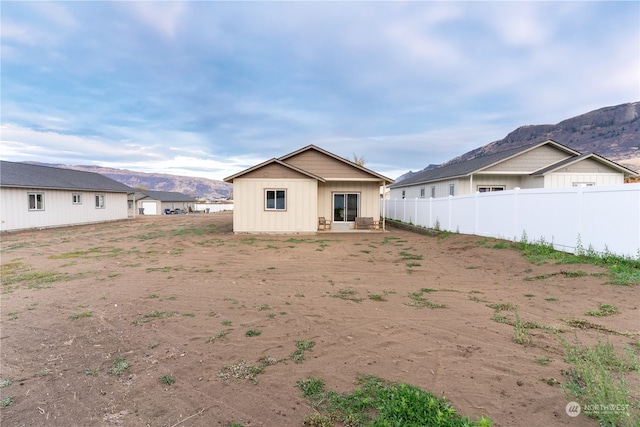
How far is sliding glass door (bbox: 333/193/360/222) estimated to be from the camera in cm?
1947

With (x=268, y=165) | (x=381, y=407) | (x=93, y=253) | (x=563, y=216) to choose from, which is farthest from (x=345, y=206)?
(x=381, y=407)

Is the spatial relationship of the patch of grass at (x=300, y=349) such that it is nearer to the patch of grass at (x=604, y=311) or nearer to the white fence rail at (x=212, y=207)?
the patch of grass at (x=604, y=311)

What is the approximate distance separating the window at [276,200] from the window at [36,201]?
15.7 meters

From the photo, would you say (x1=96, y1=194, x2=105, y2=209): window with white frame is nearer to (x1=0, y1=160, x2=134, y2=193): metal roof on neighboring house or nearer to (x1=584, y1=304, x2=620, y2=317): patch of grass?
(x1=0, y1=160, x2=134, y2=193): metal roof on neighboring house

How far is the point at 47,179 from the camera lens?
2248 cm

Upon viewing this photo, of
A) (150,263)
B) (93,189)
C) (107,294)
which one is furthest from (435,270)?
(93,189)

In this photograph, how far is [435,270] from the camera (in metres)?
8.49

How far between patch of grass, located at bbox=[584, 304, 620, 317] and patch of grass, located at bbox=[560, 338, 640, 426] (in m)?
1.58

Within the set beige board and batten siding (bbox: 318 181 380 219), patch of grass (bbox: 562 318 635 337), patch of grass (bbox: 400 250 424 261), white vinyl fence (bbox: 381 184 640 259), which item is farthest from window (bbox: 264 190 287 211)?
patch of grass (bbox: 562 318 635 337)

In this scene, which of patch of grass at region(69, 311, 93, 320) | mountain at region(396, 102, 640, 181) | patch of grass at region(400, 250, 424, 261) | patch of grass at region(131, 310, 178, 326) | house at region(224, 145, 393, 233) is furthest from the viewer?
mountain at region(396, 102, 640, 181)

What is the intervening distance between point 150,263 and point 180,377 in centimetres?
729

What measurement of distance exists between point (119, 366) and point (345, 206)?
1650 centimetres

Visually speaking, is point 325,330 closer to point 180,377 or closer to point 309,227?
point 180,377

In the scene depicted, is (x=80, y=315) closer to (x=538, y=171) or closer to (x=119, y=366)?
(x=119, y=366)
